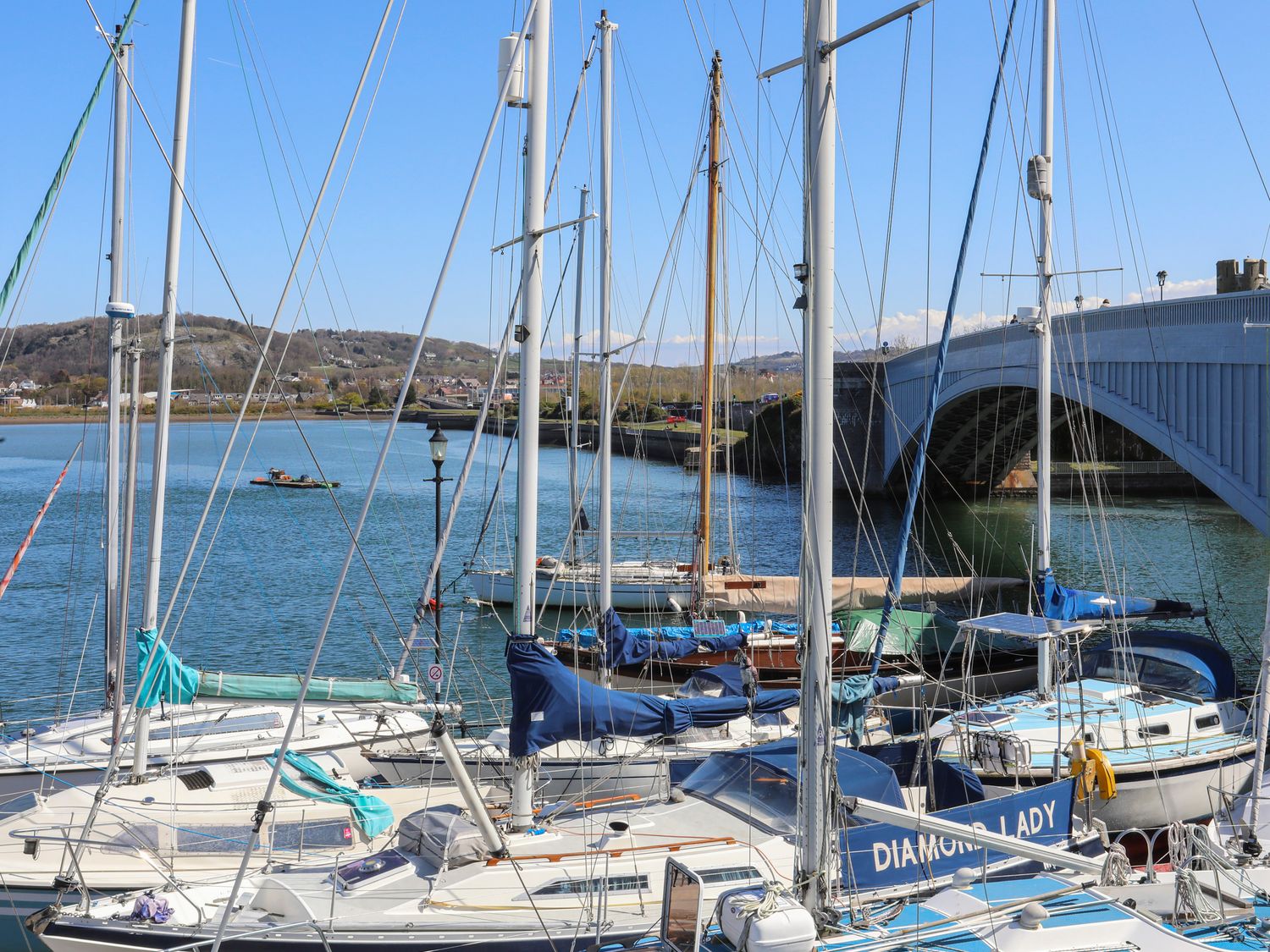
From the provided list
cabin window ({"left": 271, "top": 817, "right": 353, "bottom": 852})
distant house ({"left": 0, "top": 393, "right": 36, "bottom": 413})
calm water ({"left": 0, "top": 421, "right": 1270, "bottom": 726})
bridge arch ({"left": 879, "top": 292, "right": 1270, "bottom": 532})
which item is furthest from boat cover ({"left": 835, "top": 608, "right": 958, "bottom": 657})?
distant house ({"left": 0, "top": 393, "right": 36, "bottom": 413})

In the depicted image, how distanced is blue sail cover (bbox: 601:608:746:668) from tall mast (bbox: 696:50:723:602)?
3660mm

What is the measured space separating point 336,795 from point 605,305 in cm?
1232

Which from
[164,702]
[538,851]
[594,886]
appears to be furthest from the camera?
[164,702]

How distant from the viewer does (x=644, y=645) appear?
67.3ft

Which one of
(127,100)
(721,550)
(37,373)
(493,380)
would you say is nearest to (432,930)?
(493,380)

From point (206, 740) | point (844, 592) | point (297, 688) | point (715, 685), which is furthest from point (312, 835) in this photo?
point (844, 592)

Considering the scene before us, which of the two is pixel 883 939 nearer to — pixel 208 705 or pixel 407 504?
pixel 208 705

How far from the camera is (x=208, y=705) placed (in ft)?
57.7

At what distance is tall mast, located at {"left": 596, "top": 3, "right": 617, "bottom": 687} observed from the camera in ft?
61.7

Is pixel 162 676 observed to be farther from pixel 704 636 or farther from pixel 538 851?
pixel 704 636

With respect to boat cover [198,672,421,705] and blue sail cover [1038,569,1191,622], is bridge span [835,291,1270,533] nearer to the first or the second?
blue sail cover [1038,569,1191,622]

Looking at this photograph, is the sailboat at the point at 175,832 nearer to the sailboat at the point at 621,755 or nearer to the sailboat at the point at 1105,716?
the sailboat at the point at 621,755

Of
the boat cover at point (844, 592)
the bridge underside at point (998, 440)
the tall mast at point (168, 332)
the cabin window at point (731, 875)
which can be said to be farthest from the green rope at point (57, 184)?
the bridge underside at point (998, 440)

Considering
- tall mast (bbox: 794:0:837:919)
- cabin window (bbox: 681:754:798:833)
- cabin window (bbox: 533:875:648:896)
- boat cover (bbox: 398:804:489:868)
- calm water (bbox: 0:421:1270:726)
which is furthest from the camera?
calm water (bbox: 0:421:1270:726)
